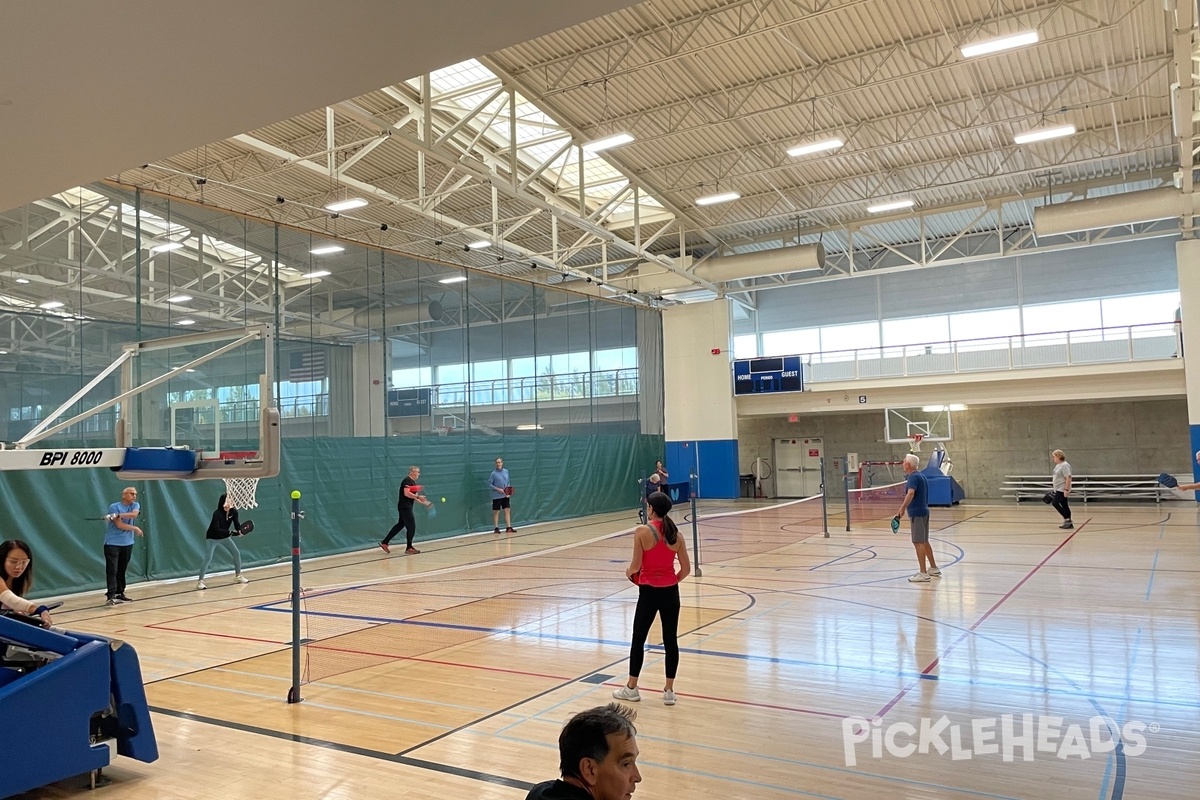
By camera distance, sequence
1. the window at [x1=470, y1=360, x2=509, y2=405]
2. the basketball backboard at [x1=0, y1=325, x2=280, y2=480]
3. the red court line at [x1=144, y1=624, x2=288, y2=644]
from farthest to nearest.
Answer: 1. the window at [x1=470, y1=360, x2=509, y2=405]
2. the red court line at [x1=144, y1=624, x2=288, y2=644]
3. the basketball backboard at [x1=0, y1=325, x2=280, y2=480]

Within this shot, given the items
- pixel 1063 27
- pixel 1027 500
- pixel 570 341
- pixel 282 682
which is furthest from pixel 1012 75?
pixel 282 682

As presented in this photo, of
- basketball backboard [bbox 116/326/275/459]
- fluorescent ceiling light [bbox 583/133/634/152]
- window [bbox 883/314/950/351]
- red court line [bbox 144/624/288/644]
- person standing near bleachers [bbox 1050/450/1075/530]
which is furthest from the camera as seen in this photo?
window [bbox 883/314/950/351]

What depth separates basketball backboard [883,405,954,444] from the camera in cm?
2627

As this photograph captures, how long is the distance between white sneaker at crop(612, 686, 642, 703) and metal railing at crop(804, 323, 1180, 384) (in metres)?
20.5

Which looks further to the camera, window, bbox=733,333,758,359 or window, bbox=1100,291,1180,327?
window, bbox=733,333,758,359

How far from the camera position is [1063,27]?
1482cm

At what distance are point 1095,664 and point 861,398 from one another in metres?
19.9

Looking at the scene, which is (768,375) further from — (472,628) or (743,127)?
(472,628)

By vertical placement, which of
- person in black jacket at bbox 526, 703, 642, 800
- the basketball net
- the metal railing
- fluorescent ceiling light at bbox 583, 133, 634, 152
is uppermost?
fluorescent ceiling light at bbox 583, 133, 634, 152

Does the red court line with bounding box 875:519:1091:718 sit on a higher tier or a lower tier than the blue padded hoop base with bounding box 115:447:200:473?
lower

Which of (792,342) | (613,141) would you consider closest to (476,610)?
(613,141)

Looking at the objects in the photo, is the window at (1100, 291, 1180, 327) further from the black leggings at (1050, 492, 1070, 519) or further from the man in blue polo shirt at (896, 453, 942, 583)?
the man in blue polo shirt at (896, 453, 942, 583)

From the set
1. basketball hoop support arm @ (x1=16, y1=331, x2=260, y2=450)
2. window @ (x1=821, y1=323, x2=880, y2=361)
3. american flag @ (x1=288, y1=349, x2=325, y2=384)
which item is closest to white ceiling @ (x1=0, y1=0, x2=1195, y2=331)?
american flag @ (x1=288, y1=349, x2=325, y2=384)

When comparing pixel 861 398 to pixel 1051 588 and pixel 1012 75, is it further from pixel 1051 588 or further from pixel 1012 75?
pixel 1051 588
